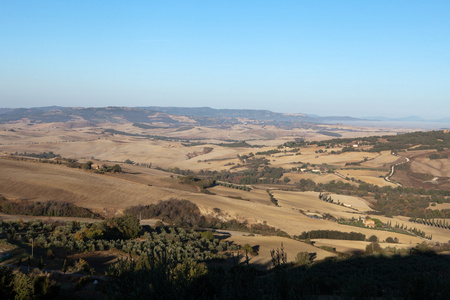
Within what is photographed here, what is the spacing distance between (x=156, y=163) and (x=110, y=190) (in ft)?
307

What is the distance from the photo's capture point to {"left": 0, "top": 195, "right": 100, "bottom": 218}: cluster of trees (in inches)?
1681

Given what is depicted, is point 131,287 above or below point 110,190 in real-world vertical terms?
above

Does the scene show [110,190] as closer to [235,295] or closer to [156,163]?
[235,295]

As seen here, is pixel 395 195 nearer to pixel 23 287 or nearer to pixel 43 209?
pixel 43 209

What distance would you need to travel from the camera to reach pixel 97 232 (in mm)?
30219

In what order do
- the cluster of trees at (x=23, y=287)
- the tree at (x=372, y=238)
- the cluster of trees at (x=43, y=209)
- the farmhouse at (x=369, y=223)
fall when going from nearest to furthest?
the cluster of trees at (x=23, y=287) → the cluster of trees at (x=43, y=209) → the tree at (x=372, y=238) → the farmhouse at (x=369, y=223)

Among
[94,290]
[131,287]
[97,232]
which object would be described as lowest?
[97,232]

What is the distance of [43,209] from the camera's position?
4372cm

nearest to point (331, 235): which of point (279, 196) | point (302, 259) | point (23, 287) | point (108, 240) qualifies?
point (302, 259)

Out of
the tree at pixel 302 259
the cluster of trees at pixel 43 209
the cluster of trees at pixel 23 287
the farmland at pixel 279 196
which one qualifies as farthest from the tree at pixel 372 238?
the cluster of trees at pixel 23 287

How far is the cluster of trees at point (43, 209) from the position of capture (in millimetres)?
42688

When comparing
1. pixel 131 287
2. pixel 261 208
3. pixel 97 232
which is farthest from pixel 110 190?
pixel 131 287

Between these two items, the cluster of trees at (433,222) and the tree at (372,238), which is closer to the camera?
the tree at (372,238)

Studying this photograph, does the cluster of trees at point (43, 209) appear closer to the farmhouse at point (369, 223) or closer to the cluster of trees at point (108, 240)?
the cluster of trees at point (108, 240)
